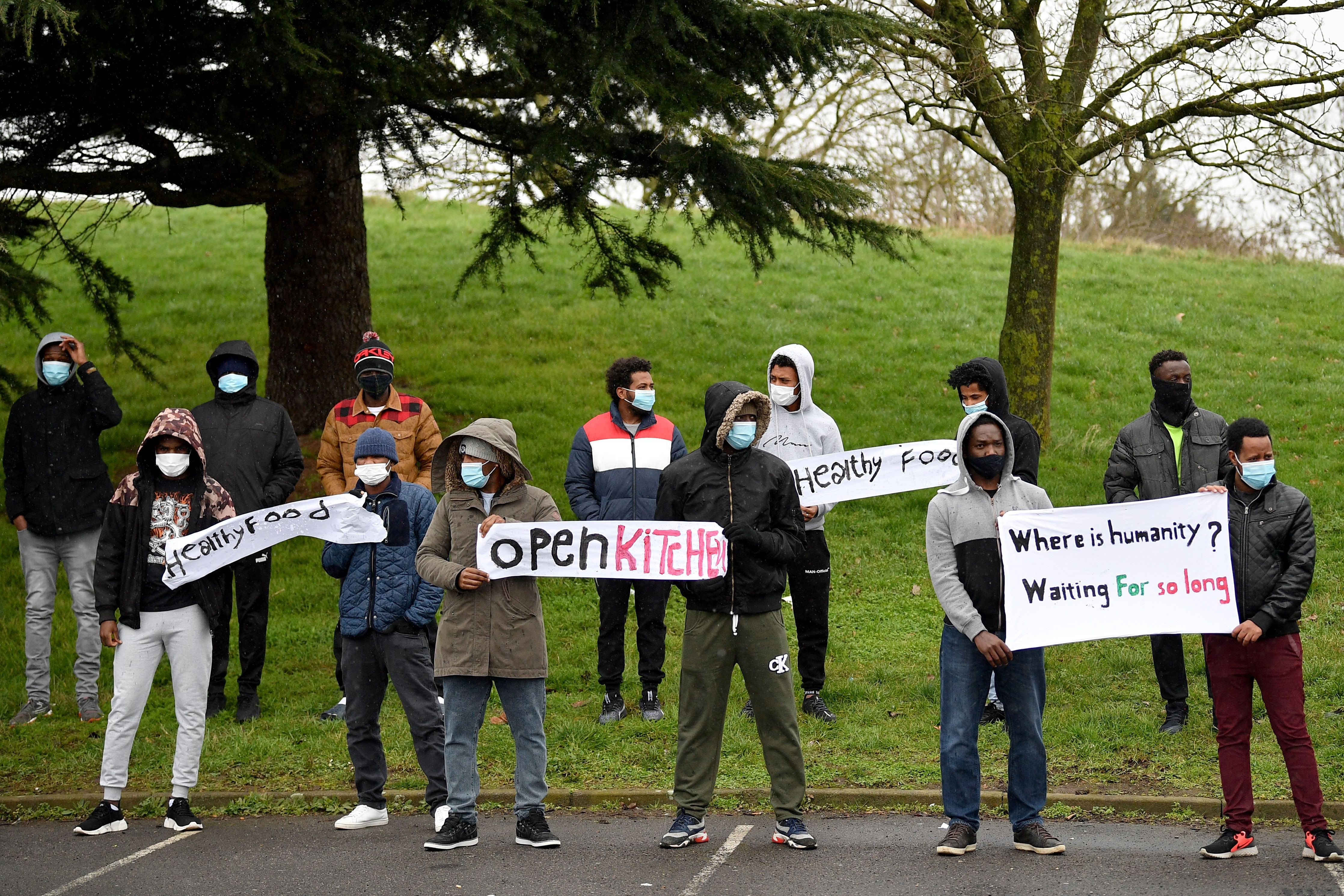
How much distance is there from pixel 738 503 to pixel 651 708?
2515mm

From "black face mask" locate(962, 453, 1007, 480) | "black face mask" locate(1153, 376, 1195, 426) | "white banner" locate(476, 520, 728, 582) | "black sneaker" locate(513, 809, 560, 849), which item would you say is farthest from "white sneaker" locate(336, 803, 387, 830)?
"black face mask" locate(1153, 376, 1195, 426)

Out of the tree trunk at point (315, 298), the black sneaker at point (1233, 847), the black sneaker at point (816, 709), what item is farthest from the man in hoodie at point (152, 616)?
the tree trunk at point (315, 298)

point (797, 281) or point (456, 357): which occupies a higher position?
point (797, 281)

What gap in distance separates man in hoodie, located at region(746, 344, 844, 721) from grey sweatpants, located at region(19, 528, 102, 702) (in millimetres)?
4335

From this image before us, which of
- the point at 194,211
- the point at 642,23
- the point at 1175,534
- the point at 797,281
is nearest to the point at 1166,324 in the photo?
the point at 797,281

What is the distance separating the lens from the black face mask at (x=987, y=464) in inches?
239

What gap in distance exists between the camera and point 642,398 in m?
8.02

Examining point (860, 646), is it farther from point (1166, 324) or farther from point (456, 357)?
point (1166, 324)

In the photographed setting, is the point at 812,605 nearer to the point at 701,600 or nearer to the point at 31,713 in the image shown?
the point at 701,600

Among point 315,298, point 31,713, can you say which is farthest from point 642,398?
point 315,298

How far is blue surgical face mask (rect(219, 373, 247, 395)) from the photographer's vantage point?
8.38 meters

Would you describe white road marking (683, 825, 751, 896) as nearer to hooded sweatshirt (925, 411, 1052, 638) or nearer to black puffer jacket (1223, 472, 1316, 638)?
hooded sweatshirt (925, 411, 1052, 638)

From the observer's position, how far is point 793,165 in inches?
488

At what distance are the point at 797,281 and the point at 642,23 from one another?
37.5 ft
